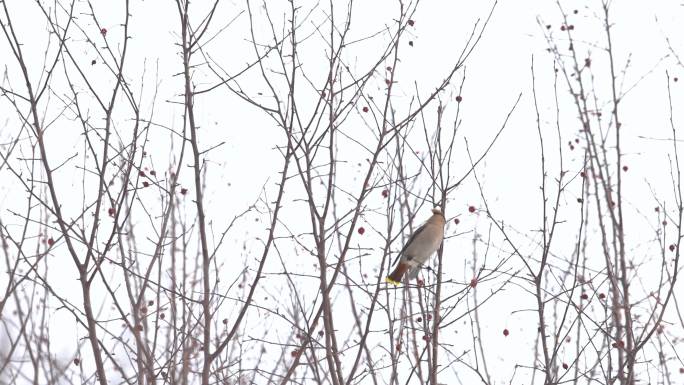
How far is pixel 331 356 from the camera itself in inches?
146

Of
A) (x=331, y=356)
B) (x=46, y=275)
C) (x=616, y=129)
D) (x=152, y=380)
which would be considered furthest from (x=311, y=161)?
(x=616, y=129)

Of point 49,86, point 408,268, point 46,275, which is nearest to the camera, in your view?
point 49,86

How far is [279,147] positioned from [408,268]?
8.04ft

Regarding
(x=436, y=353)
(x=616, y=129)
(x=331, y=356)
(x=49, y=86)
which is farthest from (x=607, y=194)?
(x=49, y=86)

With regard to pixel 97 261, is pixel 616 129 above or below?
above

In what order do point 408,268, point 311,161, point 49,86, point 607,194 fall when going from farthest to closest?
point 408,268 < point 607,194 < point 49,86 < point 311,161

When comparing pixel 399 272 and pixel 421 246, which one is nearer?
pixel 399 272

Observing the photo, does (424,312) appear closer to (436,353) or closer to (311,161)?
(436,353)

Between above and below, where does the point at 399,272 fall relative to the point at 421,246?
below

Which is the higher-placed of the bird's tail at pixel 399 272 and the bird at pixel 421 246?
the bird at pixel 421 246

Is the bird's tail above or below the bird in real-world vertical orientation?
below

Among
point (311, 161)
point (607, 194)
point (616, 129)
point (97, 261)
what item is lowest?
point (97, 261)

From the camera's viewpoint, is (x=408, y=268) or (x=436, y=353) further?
(x=408, y=268)

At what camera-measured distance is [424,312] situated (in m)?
4.56
